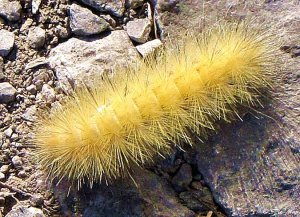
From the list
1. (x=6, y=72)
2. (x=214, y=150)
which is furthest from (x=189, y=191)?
(x=6, y=72)

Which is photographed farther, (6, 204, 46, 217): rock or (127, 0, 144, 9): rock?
(127, 0, 144, 9): rock

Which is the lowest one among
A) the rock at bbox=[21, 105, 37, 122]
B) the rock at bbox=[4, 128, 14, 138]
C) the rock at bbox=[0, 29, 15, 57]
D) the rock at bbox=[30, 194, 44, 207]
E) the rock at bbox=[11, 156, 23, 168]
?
the rock at bbox=[30, 194, 44, 207]

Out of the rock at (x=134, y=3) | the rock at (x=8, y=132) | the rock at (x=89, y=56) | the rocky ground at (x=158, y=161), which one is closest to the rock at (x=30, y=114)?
the rocky ground at (x=158, y=161)

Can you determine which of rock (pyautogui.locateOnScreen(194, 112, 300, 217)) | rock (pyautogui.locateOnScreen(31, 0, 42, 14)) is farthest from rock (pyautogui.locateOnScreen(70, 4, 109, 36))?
rock (pyautogui.locateOnScreen(194, 112, 300, 217))

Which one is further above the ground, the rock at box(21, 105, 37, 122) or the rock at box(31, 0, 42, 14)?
the rock at box(31, 0, 42, 14)

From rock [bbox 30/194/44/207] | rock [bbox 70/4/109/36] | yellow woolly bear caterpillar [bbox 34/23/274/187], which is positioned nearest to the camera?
yellow woolly bear caterpillar [bbox 34/23/274/187]

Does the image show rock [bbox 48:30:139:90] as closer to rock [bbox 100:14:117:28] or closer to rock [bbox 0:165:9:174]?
rock [bbox 100:14:117:28]

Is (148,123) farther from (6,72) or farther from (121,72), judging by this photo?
(6,72)

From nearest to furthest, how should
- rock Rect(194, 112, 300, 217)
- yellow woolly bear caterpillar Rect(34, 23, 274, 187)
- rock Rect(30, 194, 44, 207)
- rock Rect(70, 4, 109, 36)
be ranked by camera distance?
yellow woolly bear caterpillar Rect(34, 23, 274, 187)
rock Rect(194, 112, 300, 217)
rock Rect(30, 194, 44, 207)
rock Rect(70, 4, 109, 36)
